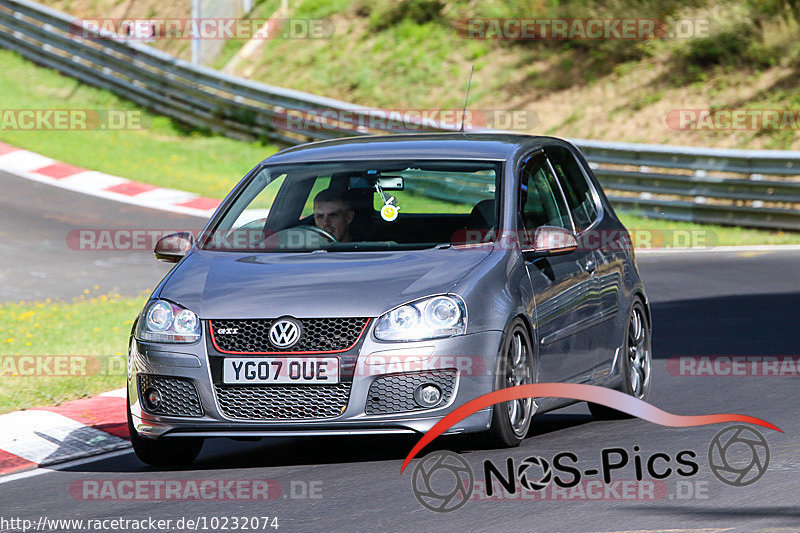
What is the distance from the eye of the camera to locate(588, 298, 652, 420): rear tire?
27.5 feet

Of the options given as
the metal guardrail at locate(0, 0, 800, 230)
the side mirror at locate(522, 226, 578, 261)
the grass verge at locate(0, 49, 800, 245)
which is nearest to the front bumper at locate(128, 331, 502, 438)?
the side mirror at locate(522, 226, 578, 261)

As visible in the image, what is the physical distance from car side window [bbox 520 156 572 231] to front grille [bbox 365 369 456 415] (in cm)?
139

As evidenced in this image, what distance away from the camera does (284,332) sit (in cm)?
658

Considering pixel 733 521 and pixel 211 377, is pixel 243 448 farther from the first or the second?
pixel 733 521

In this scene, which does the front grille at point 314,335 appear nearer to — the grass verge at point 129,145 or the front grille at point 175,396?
the front grille at point 175,396

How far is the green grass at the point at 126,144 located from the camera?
23.7m

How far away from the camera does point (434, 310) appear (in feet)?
21.8

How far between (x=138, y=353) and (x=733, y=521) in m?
3.04

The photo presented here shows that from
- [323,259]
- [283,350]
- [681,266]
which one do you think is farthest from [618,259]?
[681,266]

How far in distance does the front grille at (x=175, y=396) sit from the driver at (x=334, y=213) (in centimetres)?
133

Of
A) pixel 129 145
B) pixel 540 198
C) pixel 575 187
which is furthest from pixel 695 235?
pixel 540 198

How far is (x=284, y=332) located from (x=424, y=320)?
0.66 m

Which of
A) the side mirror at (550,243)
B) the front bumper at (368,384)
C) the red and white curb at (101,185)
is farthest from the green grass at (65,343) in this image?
the red and white curb at (101,185)

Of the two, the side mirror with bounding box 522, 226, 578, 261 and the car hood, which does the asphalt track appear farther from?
the side mirror with bounding box 522, 226, 578, 261
